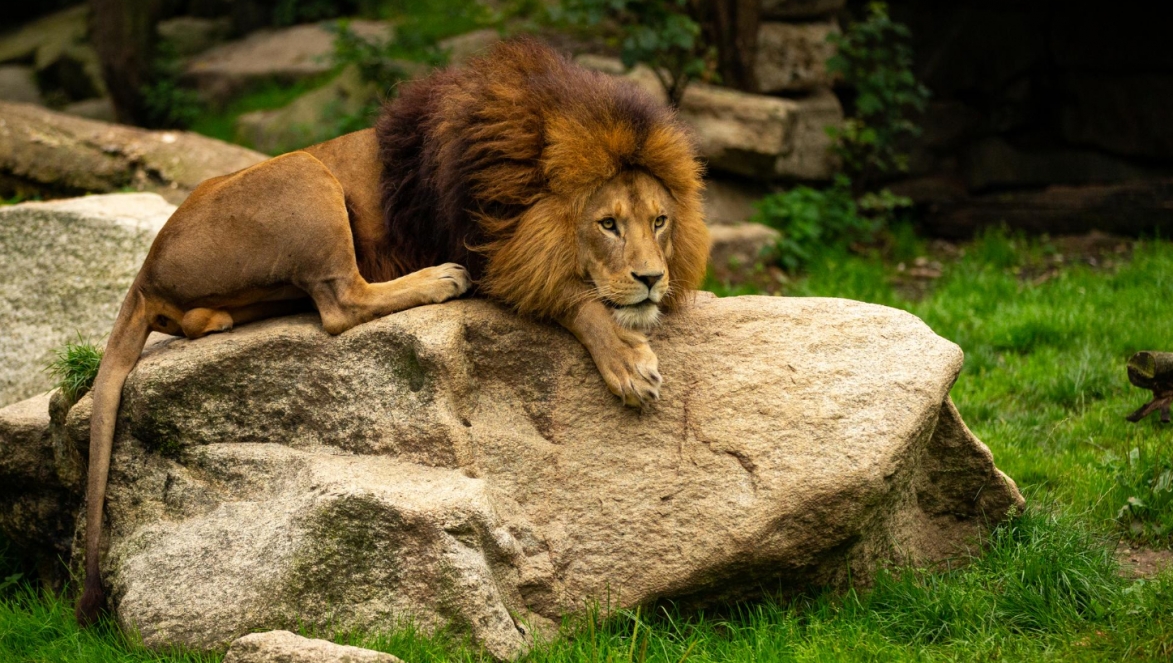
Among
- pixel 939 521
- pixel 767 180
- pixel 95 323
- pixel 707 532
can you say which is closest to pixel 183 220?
pixel 95 323

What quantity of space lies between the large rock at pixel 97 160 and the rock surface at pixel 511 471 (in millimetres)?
3722

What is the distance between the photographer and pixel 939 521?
437 cm

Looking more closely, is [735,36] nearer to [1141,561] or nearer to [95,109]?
[1141,561]

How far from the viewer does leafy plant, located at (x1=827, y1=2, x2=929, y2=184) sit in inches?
364

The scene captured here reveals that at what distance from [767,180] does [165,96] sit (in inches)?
268

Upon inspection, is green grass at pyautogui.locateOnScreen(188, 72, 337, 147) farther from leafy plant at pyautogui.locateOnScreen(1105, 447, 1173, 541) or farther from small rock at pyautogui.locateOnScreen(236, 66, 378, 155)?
leafy plant at pyautogui.locateOnScreen(1105, 447, 1173, 541)

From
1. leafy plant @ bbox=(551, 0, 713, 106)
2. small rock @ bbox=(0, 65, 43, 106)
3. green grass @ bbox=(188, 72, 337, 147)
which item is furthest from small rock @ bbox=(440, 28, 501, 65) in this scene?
small rock @ bbox=(0, 65, 43, 106)

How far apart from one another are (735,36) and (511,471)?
6.48 m

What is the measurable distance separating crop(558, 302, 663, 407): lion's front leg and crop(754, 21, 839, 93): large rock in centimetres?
622

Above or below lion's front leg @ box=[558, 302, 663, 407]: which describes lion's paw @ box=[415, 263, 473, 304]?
above

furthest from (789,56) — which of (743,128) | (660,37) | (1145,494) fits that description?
(1145,494)

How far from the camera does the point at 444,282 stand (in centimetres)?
427

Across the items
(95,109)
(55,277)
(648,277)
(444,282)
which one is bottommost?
(95,109)

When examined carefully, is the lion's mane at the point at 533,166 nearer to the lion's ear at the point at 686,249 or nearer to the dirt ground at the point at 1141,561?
the lion's ear at the point at 686,249
